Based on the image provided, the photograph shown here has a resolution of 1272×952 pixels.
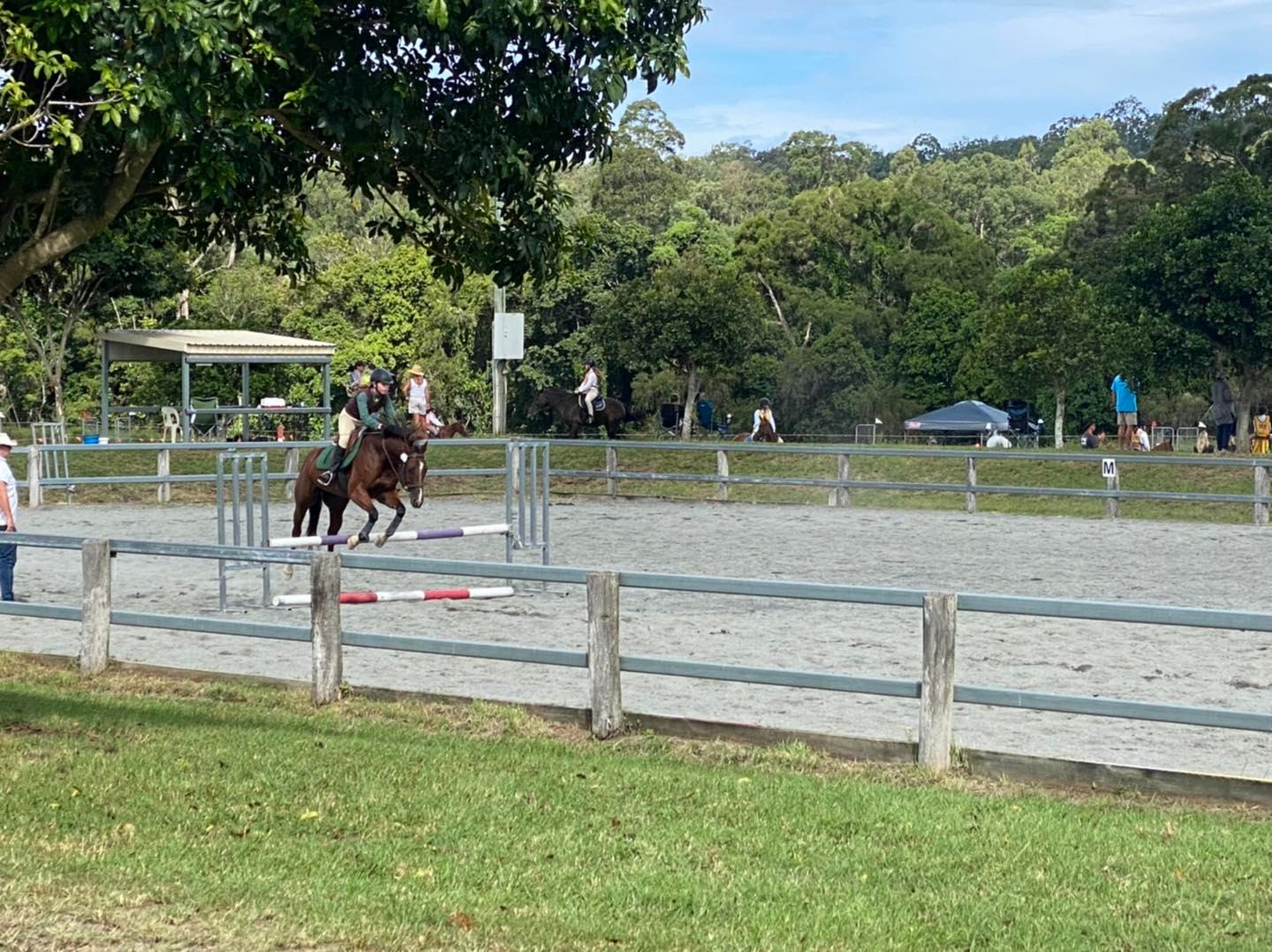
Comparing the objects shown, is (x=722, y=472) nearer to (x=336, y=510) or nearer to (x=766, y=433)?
(x=766, y=433)

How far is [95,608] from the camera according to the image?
41.3 feet

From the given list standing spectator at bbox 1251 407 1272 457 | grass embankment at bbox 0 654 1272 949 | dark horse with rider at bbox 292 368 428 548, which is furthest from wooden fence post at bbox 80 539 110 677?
standing spectator at bbox 1251 407 1272 457

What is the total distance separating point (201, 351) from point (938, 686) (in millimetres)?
30427

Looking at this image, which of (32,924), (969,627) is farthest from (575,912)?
(969,627)

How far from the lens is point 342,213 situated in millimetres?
94188

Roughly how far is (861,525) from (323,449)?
11167 millimetres

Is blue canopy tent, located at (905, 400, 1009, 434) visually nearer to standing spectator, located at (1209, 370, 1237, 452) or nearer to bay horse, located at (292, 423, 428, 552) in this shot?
standing spectator, located at (1209, 370, 1237, 452)

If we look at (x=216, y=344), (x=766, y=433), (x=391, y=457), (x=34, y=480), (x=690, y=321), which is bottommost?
(x=34, y=480)

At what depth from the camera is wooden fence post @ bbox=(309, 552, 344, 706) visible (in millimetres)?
11438

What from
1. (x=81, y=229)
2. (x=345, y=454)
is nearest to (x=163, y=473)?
(x=345, y=454)

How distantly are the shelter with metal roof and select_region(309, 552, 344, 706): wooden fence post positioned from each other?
2556 centimetres

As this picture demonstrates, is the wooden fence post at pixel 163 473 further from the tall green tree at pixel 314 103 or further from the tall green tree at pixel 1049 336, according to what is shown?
the tall green tree at pixel 1049 336

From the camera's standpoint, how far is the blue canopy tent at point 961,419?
6231cm

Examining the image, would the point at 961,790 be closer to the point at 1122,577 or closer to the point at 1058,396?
the point at 1122,577
